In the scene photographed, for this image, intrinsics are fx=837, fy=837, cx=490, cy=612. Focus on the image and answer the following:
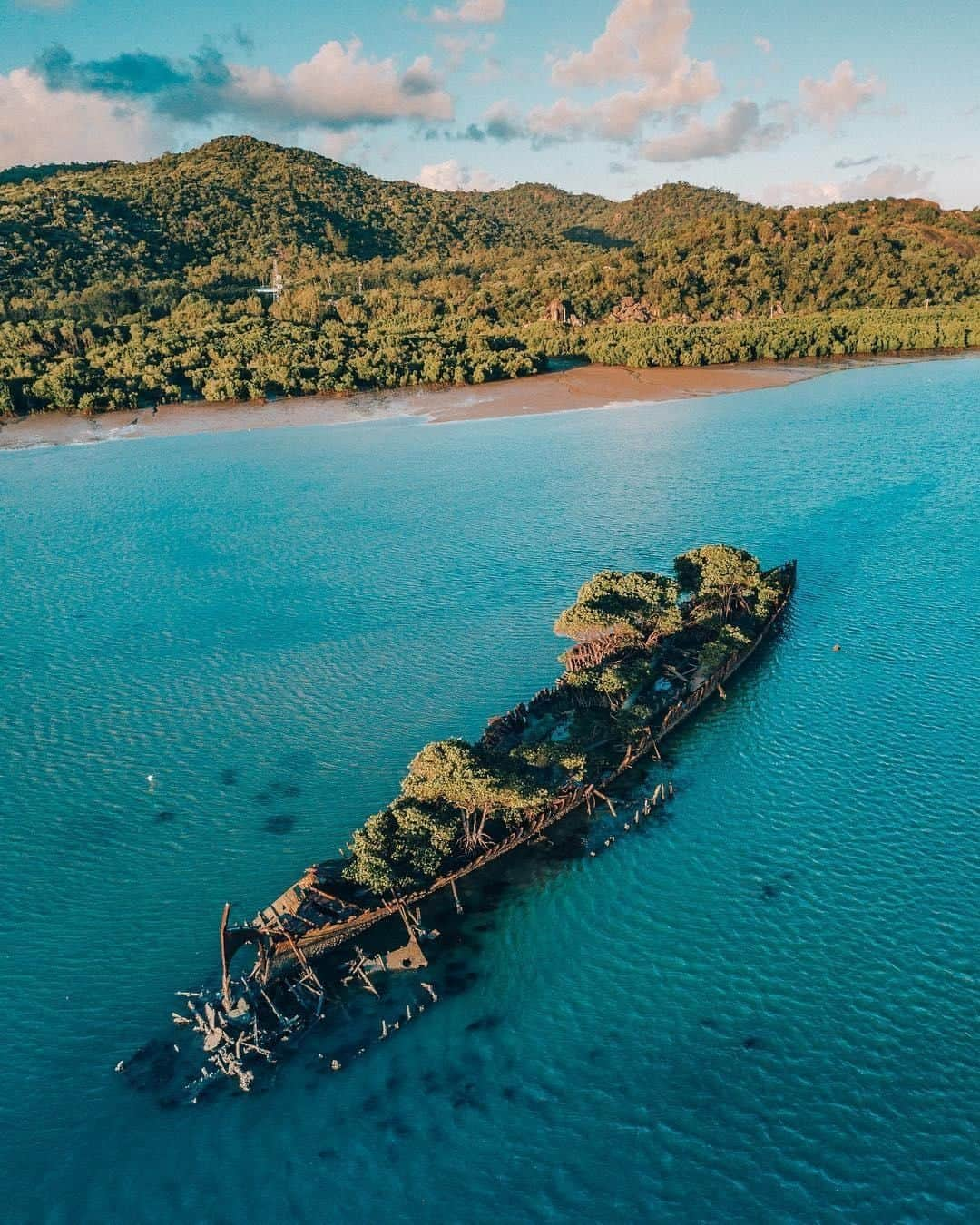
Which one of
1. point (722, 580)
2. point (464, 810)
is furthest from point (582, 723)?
point (722, 580)

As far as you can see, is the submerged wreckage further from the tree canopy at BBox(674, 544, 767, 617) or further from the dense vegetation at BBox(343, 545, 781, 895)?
the tree canopy at BBox(674, 544, 767, 617)

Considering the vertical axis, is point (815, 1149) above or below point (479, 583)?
below

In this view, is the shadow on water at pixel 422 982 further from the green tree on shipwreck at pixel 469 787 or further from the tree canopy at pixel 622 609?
the tree canopy at pixel 622 609

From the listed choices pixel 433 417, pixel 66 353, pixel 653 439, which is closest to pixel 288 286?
pixel 66 353

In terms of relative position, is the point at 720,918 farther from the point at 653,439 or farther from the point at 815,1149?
the point at 653,439

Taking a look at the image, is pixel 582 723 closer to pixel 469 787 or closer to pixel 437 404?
pixel 469 787

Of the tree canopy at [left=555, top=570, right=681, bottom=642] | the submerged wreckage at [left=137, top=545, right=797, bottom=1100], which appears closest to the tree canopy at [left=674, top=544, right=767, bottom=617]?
the submerged wreckage at [left=137, top=545, right=797, bottom=1100]
